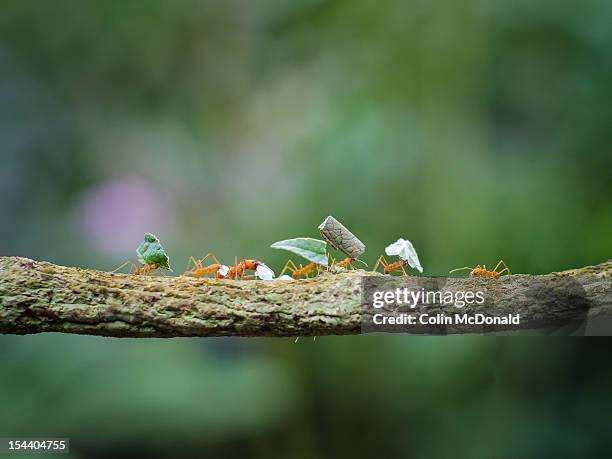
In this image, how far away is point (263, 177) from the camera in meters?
2.68

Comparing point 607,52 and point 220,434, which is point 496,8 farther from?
point 220,434

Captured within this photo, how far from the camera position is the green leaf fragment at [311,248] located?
983mm

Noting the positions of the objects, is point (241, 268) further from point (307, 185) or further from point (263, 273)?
point (307, 185)

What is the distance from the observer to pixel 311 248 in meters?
0.99

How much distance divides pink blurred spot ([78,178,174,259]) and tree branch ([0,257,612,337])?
158 cm

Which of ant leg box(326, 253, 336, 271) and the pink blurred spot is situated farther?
the pink blurred spot

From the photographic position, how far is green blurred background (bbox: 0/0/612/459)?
87.2 inches

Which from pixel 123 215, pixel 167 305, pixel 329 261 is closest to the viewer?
pixel 167 305

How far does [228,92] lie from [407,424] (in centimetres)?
157

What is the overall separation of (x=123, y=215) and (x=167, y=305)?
5.69 ft

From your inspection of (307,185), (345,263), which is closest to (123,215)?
(307,185)

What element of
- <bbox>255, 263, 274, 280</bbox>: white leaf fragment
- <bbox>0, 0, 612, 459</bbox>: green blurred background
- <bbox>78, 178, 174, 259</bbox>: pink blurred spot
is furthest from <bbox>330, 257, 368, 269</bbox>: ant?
<bbox>78, 178, 174, 259</bbox>: pink blurred spot

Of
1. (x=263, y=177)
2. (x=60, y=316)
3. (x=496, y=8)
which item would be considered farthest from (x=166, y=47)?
(x=60, y=316)

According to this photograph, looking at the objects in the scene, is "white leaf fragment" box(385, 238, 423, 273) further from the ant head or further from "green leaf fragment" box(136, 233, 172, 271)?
"green leaf fragment" box(136, 233, 172, 271)
